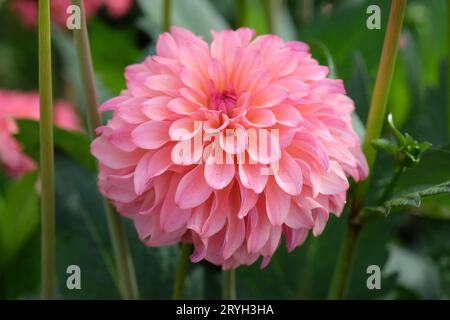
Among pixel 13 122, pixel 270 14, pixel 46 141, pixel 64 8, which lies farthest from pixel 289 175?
pixel 64 8

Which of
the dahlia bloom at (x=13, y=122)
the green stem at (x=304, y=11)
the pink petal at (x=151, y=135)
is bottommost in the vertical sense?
the pink petal at (x=151, y=135)

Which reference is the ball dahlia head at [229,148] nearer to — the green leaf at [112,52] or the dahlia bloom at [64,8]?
the green leaf at [112,52]

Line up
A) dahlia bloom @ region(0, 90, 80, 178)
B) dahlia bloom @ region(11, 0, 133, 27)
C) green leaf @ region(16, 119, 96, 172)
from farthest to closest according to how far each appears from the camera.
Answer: dahlia bloom @ region(11, 0, 133, 27), dahlia bloom @ region(0, 90, 80, 178), green leaf @ region(16, 119, 96, 172)

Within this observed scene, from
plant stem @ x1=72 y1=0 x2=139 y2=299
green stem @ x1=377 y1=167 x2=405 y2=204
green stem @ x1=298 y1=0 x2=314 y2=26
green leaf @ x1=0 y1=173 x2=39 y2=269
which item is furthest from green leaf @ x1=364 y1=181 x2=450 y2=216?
green stem @ x1=298 y1=0 x2=314 y2=26

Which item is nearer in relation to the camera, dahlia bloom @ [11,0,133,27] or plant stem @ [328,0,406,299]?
plant stem @ [328,0,406,299]

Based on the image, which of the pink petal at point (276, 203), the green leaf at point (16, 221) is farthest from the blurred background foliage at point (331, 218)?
the pink petal at point (276, 203)

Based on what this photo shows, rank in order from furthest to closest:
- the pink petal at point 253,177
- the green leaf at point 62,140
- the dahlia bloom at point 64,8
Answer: the dahlia bloom at point 64,8
the green leaf at point 62,140
the pink petal at point 253,177

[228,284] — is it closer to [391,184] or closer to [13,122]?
[391,184]

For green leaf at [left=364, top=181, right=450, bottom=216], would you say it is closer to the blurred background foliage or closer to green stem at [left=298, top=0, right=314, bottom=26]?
the blurred background foliage
